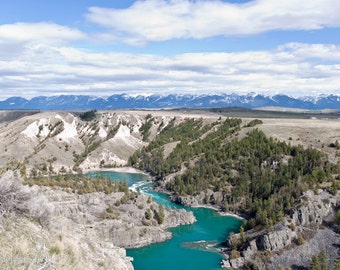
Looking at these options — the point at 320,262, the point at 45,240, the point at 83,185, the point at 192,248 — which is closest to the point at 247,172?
the point at 192,248

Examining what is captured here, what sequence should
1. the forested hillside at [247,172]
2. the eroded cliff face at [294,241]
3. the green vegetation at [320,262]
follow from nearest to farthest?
the green vegetation at [320,262] → the eroded cliff face at [294,241] → the forested hillside at [247,172]

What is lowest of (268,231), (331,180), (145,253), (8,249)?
(145,253)

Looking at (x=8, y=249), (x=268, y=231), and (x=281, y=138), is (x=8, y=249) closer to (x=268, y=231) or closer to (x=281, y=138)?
(x=268, y=231)

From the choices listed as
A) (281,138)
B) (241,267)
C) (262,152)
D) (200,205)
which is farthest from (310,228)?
(281,138)

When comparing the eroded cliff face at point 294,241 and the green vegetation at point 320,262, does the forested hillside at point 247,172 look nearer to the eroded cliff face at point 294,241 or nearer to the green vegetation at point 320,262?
the eroded cliff face at point 294,241

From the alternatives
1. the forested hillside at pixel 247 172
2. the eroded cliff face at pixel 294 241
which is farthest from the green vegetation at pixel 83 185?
the eroded cliff face at pixel 294 241

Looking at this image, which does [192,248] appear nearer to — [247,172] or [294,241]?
[294,241]

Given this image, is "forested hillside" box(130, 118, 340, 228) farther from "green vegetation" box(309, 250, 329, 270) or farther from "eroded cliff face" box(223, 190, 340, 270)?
"green vegetation" box(309, 250, 329, 270)
